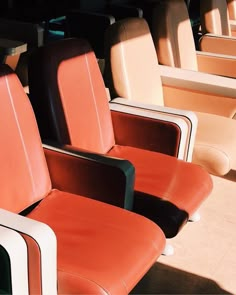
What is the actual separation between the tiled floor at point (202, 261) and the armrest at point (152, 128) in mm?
422

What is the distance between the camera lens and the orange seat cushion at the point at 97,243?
5.48ft

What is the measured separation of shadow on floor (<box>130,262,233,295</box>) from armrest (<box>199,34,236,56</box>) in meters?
2.20

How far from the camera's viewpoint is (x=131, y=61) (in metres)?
2.73

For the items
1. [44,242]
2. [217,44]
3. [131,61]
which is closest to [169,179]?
[131,61]

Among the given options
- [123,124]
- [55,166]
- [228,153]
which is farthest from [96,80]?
[228,153]

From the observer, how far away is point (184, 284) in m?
2.36

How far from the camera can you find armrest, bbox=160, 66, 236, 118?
306 centimetres

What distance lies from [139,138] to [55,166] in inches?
22.3

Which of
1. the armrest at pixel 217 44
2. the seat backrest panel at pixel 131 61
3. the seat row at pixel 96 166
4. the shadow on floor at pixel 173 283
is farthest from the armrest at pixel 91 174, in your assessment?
the armrest at pixel 217 44

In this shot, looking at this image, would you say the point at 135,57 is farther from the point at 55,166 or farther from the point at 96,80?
the point at 55,166

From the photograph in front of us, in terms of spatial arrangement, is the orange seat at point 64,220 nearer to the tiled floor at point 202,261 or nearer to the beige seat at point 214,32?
the tiled floor at point 202,261

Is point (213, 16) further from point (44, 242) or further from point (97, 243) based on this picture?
point (44, 242)

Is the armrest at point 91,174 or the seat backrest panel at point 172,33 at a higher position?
the seat backrest panel at point 172,33

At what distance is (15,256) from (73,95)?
960 mm
